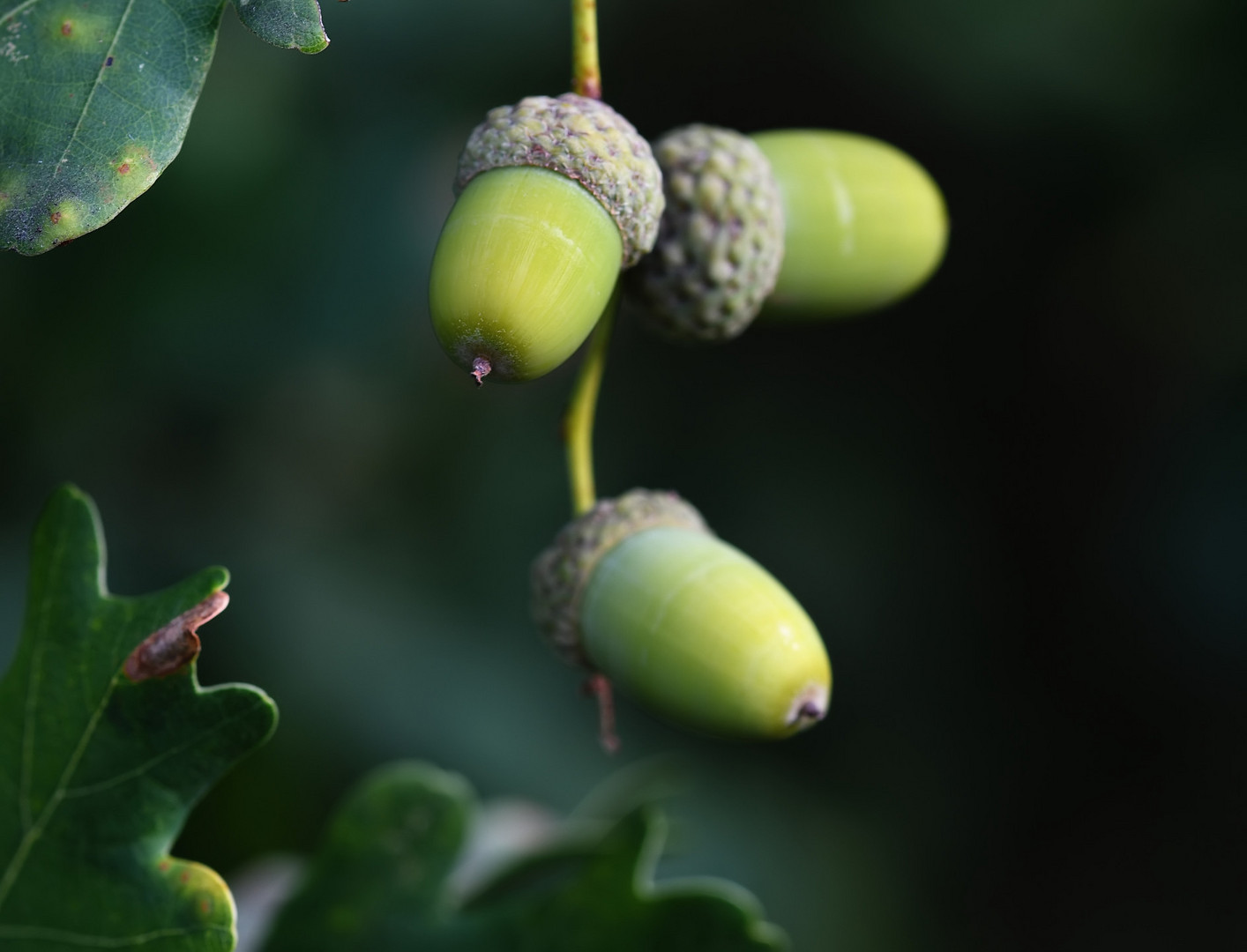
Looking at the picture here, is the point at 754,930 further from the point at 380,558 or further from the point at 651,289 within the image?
the point at 380,558

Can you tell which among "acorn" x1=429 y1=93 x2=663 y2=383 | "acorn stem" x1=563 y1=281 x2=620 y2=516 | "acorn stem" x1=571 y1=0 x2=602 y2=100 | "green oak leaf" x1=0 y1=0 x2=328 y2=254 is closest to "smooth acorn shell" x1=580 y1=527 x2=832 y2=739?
"acorn stem" x1=563 y1=281 x2=620 y2=516

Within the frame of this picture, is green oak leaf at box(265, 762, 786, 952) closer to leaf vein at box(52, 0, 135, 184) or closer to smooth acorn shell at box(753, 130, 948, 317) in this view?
smooth acorn shell at box(753, 130, 948, 317)

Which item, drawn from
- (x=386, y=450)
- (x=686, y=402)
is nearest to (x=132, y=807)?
(x=386, y=450)

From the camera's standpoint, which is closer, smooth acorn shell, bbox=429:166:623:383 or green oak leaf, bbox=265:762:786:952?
smooth acorn shell, bbox=429:166:623:383

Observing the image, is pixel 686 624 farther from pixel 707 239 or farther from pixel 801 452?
pixel 801 452

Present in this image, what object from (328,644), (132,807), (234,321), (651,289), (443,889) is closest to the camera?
(132,807)

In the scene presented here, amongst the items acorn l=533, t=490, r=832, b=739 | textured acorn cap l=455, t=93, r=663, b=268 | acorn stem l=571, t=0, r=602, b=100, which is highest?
acorn stem l=571, t=0, r=602, b=100

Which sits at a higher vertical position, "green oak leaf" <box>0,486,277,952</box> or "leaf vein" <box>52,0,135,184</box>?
"leaf vein" <box>52,0,135,184</box>
